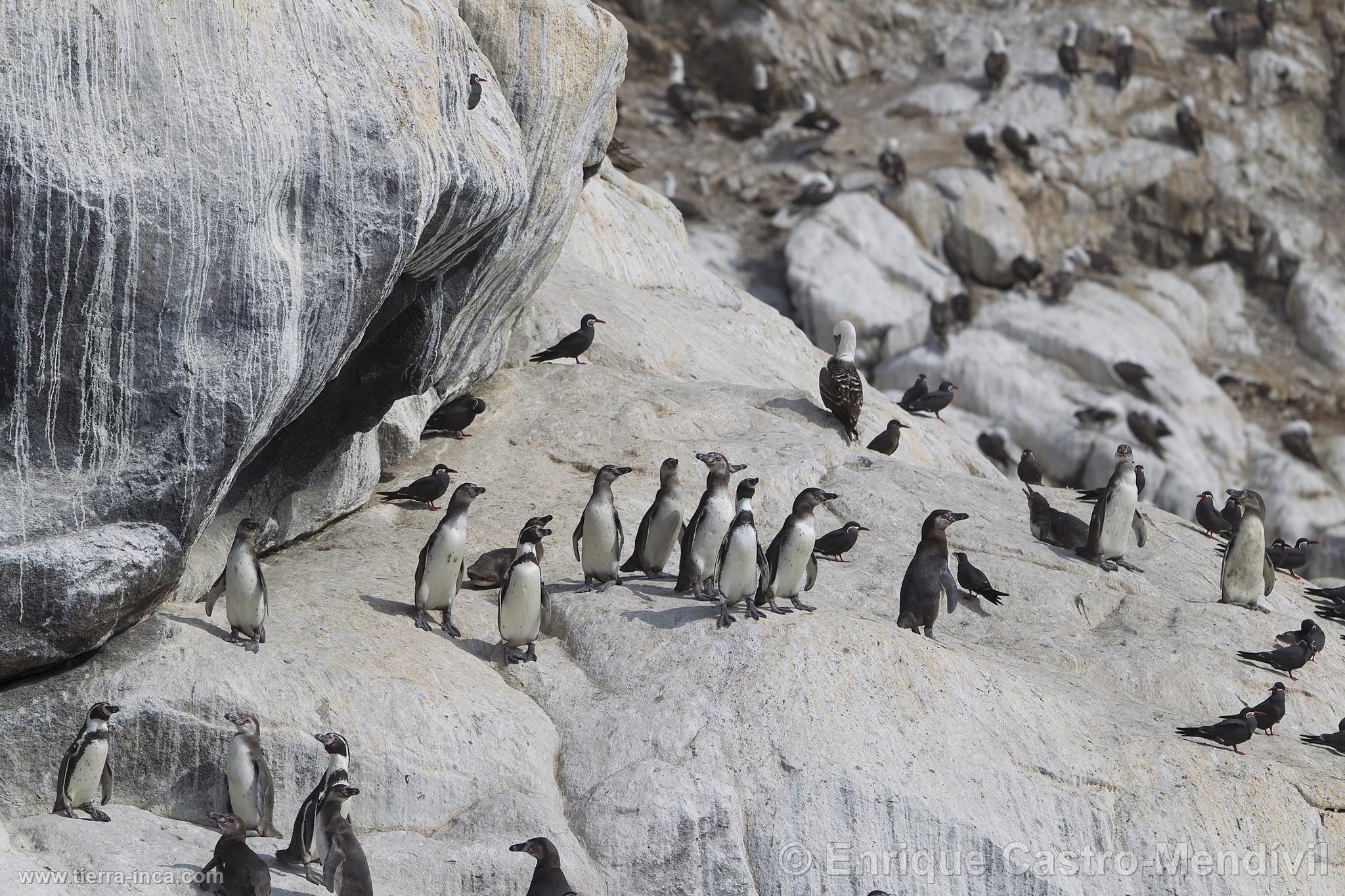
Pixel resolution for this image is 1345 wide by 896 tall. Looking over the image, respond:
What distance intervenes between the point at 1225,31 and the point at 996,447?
→ 56.7 feet

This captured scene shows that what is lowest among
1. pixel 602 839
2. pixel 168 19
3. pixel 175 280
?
pixel 602 839

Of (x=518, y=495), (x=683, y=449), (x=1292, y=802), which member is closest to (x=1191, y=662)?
(x=1292, y=802)

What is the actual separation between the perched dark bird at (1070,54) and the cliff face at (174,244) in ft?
94.4

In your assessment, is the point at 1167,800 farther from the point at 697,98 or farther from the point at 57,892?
the point at 697,98

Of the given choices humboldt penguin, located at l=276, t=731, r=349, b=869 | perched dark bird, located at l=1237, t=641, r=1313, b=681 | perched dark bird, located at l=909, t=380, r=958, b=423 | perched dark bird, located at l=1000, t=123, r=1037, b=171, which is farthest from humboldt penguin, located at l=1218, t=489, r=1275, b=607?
perched dark bird, located at l=1000, t=123, r=1037, b=171

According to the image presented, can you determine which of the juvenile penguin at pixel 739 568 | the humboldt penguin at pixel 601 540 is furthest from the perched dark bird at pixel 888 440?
the juvenile penguin at pixel 739 568

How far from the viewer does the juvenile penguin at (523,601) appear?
1095 cm

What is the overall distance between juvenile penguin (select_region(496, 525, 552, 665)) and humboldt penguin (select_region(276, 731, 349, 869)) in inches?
77.6

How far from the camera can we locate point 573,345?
16.8 m

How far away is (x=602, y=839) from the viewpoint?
9914 millimetres

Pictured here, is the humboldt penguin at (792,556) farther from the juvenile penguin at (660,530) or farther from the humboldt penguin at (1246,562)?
the humboldt penguin at (1246,562)

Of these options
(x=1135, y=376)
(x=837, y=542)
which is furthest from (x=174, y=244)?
(x=1135, y=376)

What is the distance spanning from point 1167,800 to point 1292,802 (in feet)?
3.23

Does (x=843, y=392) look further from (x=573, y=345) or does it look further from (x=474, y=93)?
(x=474, y=93)
